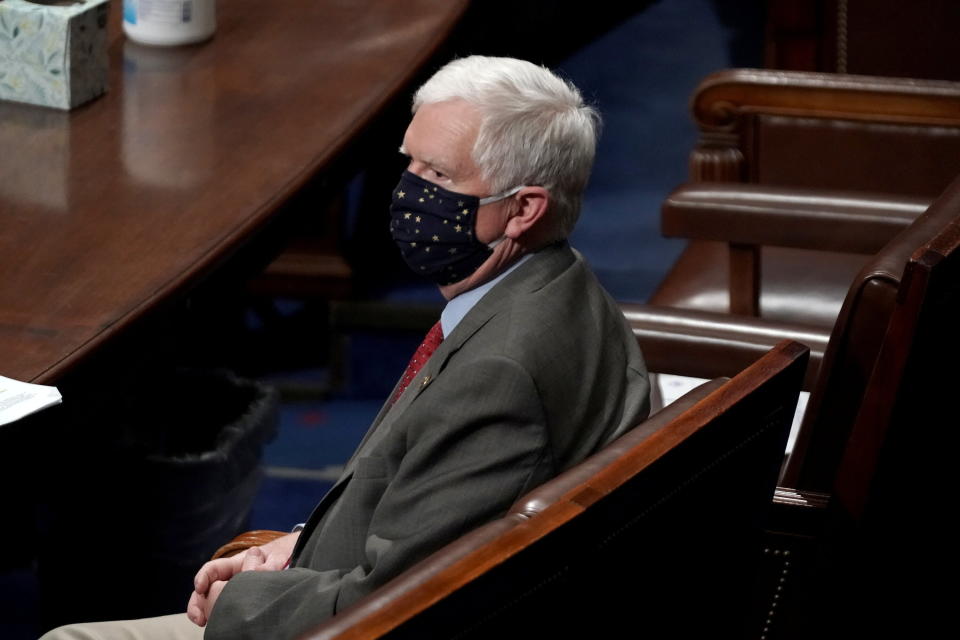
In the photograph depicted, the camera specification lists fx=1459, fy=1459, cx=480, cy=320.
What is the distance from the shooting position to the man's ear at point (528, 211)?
1512mm

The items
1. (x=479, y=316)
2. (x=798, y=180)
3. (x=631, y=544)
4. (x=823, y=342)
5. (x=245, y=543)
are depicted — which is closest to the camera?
(x=631, y=544)

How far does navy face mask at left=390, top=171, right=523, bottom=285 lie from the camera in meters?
1.55

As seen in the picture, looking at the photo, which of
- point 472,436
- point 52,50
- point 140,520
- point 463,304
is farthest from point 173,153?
point 472,436

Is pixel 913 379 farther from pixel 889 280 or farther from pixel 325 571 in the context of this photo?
pixel 325 571

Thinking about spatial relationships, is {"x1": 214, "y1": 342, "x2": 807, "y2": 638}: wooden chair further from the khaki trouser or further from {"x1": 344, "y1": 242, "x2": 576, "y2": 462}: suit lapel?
the khaki trouser

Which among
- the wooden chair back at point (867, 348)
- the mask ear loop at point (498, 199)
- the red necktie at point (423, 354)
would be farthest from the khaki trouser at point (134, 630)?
the wooden chair back at point (867, 348)

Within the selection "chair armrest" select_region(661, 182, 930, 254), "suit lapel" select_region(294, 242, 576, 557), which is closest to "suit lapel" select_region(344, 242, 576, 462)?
"suit lapel" select_region(294, 242, 576, 557)

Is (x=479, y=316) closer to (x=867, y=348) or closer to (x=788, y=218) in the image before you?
(x=867, y=348)

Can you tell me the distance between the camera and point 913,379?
142cm

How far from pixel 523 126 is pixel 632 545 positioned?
0.59m

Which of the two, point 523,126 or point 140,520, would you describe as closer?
point 523,126

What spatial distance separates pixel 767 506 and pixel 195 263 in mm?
942

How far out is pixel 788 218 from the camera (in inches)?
90.1

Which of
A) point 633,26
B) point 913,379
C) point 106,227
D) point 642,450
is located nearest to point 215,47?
point 106,227
